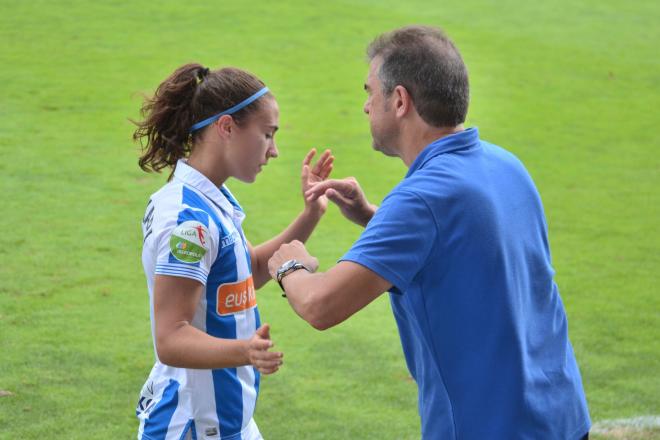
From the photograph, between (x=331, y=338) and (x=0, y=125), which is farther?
(x=0, y=125)

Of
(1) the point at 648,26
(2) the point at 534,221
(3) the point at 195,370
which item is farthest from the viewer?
(1) the point at 648,26

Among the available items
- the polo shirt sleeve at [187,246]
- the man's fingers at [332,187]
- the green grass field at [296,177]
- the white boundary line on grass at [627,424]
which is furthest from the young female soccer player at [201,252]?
the white boundary line on grass at [627,424]

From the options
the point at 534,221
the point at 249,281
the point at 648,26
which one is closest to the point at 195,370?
the point at 249,281

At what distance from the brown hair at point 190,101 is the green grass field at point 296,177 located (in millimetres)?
2452

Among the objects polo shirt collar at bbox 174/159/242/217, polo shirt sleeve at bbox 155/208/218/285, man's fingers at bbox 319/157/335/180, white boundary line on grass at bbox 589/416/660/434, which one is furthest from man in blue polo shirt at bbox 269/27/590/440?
white boundary line on grass at bbox 589/416/660/434

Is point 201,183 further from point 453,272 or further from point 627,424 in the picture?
point 627,424

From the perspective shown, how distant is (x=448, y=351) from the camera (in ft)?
9.09

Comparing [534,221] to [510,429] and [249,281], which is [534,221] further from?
[249,281]

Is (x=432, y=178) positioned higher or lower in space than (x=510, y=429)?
higher

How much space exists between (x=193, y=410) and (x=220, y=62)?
10.00 meters

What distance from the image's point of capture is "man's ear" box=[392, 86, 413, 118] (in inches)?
114

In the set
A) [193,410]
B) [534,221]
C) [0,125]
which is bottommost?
[0,125]

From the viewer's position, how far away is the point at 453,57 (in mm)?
2900

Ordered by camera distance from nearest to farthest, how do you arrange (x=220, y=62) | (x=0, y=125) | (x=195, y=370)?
(x=195, y=370) < (x=0, y=125) < (x=220, y=62)
